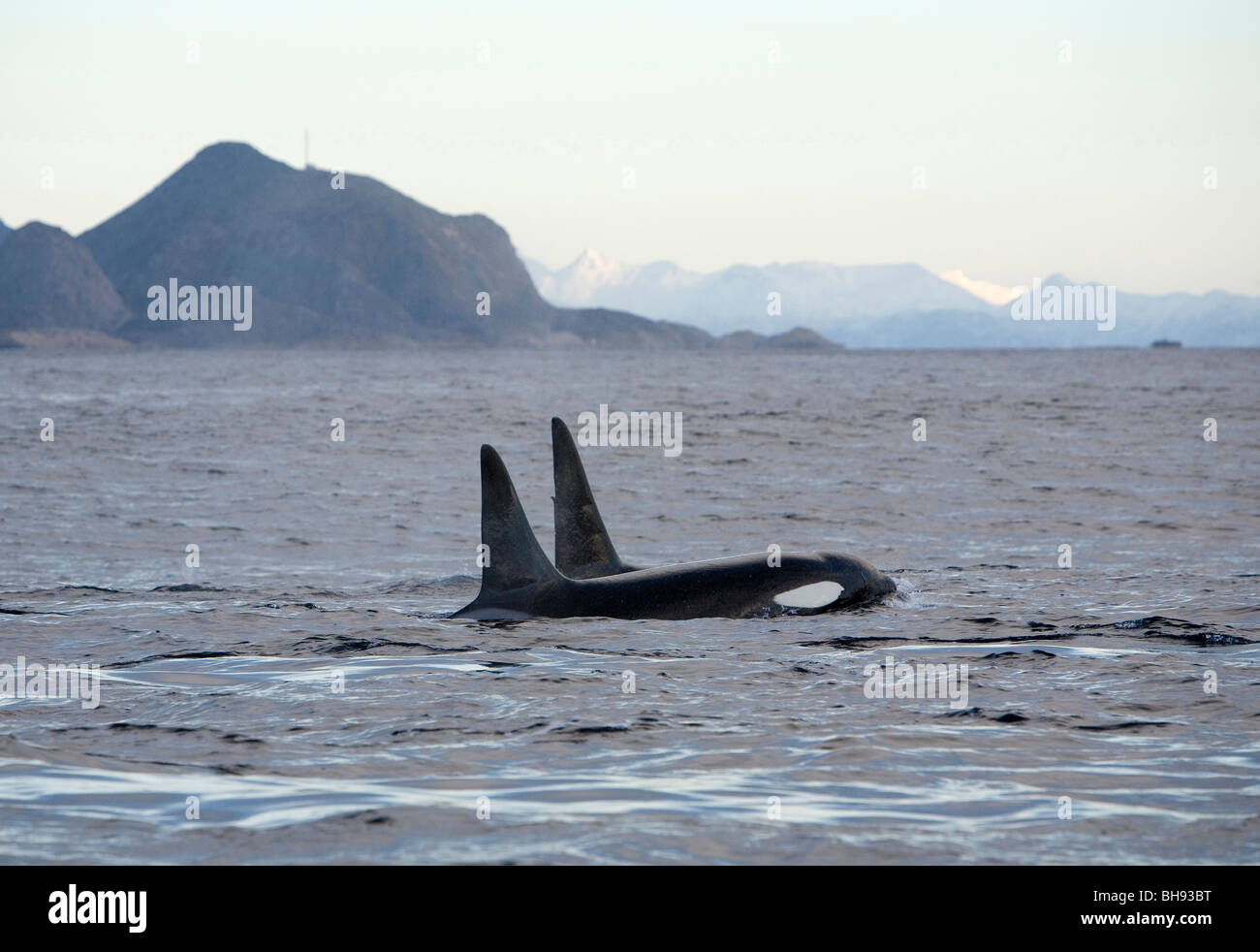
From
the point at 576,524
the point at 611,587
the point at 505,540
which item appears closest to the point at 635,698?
the point at 611,587

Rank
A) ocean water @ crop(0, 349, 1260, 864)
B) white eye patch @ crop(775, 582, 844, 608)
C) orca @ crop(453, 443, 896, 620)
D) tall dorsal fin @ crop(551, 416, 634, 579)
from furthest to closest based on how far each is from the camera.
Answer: tall dorsal fin @ crop(551, 416, 634, 579), white eye patch @ crop(775, 582, 844, 608), orca @ crop(453, 443, 896, 620), ocean water @ crop(0, 349, 1260, 864)

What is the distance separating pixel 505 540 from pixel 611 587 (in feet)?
3.13

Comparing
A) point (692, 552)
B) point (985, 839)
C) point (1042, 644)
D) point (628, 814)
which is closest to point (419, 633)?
point (1042, 644)

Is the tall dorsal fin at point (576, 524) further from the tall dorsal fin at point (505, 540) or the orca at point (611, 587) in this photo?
the tall dorsal fin at point (505, 540)

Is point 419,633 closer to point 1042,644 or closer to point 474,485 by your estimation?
point 1042,644

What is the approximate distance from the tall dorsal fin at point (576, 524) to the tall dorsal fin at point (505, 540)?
907 mm

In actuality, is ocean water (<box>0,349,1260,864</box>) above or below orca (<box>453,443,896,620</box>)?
below

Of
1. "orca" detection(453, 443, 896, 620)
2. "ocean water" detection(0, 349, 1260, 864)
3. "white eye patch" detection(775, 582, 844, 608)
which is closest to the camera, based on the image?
"ocean water" detection(0, 349, 1260, 864)

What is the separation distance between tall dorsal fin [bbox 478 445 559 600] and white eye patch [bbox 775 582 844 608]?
6.38ft

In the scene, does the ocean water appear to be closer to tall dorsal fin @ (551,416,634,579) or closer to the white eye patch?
the white eye patch

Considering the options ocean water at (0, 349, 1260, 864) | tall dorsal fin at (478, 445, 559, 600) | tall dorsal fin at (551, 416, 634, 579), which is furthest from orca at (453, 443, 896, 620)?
tall dorsal fin at (551, 416, 634, 579)

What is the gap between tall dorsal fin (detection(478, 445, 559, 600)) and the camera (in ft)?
39.8

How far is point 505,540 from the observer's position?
12.2m
